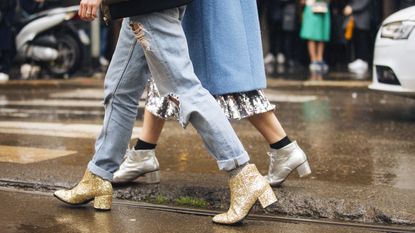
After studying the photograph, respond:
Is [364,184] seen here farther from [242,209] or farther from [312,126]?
[312,126]

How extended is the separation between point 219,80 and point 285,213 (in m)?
0.77

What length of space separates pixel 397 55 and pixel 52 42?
6670 millimetres

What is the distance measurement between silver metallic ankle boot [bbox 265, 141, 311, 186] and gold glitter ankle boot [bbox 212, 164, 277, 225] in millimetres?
555

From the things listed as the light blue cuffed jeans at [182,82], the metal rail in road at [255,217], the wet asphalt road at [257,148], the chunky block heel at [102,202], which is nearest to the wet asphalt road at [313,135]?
the wet asphalt road at [257,148]

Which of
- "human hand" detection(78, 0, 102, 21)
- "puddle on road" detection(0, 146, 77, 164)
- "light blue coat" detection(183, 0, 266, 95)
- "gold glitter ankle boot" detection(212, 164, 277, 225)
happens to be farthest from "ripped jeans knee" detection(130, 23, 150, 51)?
"puddle on road" detection(0, 146, 77, 164)

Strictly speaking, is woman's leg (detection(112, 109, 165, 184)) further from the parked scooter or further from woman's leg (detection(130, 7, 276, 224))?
the parked scooter

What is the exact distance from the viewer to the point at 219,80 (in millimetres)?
4141

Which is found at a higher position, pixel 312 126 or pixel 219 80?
pixel 219 80

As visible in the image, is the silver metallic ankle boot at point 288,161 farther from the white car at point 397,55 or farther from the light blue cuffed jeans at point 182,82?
the white car at point 397,55

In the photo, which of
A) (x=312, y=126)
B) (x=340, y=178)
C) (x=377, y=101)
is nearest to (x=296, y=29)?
(x=377, y=101)

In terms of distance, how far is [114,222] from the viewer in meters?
3.98

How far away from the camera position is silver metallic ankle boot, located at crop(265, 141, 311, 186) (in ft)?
14.5

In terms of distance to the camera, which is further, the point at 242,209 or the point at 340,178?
the point at 340,178

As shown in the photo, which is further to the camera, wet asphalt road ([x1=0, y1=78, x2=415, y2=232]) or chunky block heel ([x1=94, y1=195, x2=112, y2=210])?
wet asphalt road ([x1=0, y1=78, x2=415, y2=232])
